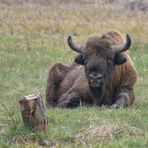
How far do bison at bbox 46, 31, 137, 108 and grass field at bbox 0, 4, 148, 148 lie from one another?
0.40 m

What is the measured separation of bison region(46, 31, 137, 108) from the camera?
1206 cm

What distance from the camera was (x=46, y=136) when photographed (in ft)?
32.1

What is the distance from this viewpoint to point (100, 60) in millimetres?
12055

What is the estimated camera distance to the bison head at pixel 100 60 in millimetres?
11945

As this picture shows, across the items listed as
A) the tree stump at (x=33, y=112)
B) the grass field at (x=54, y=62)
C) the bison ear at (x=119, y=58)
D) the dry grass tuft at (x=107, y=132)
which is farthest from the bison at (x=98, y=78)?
the tree stump at (x=33, y=112)

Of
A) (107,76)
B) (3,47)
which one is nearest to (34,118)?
(107,76)

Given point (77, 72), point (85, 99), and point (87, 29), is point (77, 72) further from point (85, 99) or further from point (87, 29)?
point (87, 29)

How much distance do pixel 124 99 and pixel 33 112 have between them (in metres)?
3.09

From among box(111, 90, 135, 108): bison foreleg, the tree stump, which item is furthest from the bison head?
the tree stump

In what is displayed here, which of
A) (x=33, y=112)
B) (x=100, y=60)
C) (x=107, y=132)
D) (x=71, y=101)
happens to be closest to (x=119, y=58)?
(x=100, y=60)

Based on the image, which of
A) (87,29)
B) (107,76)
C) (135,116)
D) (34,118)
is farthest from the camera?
(87,29)

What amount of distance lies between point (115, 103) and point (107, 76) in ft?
1.76

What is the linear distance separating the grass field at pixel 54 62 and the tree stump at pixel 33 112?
0.11 metres

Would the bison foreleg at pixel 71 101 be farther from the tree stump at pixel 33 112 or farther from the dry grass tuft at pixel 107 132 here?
the tree stump at pixel 33 112
